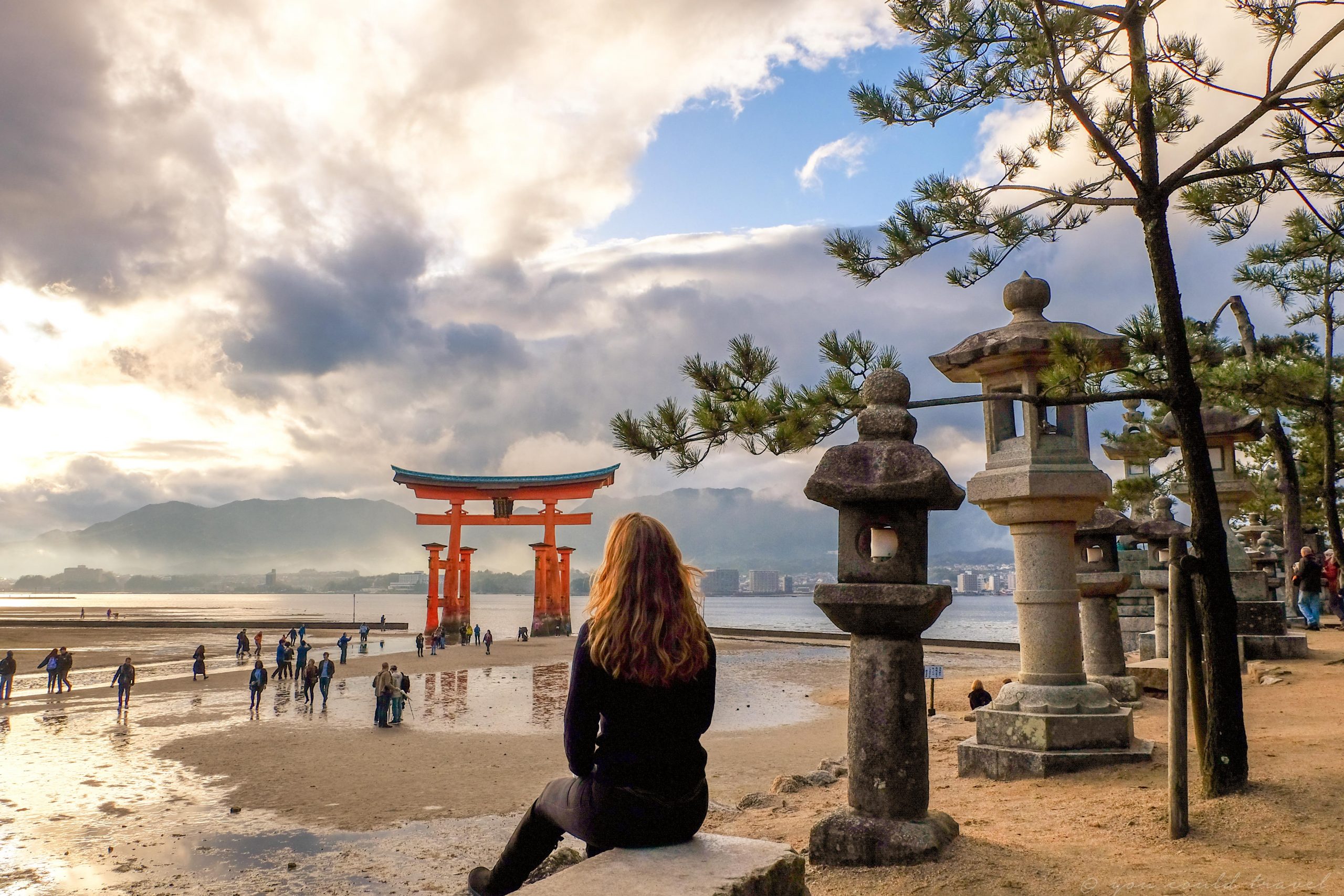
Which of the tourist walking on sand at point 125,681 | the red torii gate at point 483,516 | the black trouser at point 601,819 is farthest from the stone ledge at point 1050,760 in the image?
the red torii gate at point 483,516

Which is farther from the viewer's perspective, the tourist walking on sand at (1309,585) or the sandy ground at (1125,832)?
the tourist walking on sand at (1309,585)

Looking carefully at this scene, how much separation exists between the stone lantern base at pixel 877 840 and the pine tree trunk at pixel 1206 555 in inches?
62.8

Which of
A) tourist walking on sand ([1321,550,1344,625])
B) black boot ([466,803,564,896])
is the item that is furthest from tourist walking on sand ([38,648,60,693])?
tourist walking on sand ([1321,550,1344,625])

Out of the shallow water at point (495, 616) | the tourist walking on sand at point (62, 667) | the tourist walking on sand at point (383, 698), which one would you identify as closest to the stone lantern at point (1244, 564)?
the tourist walking on sand at point (383, 698)

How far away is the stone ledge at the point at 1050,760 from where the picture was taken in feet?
18.5

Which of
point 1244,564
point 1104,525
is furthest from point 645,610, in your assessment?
point 1244,564

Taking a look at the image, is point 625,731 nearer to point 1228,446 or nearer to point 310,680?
point 1228,446

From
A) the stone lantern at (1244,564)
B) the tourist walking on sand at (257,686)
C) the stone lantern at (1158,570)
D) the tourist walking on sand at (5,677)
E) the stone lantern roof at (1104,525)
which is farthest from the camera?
the tourist walking on sand at (5,677)

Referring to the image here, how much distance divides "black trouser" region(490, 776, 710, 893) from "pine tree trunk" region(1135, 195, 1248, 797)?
3.30m

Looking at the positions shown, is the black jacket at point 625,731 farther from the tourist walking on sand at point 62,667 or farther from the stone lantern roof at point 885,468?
the tourist walking on sand at point 62,667

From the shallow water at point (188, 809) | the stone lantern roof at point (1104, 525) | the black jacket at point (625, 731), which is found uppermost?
the stone lantern roof at point (1104, 525)

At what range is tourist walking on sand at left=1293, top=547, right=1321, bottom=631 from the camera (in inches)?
523

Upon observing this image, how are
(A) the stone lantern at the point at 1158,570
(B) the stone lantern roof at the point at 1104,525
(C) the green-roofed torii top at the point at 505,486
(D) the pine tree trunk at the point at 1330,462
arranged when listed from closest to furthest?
(D) the pine tree trunk at the point at 1330,462, (B) the stone lantern roof at the point at 1104,525, (A) the stone lantern at the point at 1158,570, (C) the green-roofed torii top at the point at 505,486

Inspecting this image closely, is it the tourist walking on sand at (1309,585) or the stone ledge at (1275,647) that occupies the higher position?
the tourist walking on sand at (1309,585)
